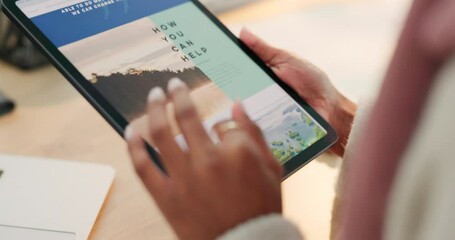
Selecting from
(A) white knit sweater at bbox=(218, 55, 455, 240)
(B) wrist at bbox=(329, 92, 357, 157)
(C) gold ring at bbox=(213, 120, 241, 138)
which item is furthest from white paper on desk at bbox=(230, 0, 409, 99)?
(A) white knit sweater at bbox=(218, 55, 455, 240)

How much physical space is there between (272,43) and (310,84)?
0.72ft

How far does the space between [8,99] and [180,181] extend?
0.42 metres

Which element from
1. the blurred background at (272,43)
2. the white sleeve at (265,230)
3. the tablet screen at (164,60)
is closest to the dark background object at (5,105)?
the blurred background at (272,43)

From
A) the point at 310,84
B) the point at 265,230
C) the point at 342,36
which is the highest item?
the point at 265,230

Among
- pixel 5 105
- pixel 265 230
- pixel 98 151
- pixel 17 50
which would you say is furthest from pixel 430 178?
pixel 17 50

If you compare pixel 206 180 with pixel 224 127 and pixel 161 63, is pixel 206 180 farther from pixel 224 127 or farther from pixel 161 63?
pixel 161 63

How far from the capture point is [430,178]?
29 cm

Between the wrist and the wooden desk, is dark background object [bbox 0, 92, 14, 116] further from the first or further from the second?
the wrist

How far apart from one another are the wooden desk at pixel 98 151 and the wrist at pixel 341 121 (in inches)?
1.5

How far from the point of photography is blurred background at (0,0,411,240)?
26.0 inches

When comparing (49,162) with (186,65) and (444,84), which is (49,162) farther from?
(444,84)

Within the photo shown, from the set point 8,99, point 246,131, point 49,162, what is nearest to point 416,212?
point 246,131

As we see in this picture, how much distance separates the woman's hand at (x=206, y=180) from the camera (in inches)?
16.6

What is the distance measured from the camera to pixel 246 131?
1.48ft
